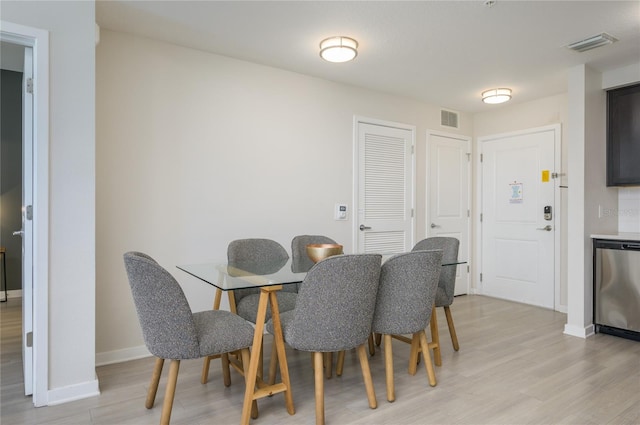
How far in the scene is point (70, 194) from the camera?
2.36 meters

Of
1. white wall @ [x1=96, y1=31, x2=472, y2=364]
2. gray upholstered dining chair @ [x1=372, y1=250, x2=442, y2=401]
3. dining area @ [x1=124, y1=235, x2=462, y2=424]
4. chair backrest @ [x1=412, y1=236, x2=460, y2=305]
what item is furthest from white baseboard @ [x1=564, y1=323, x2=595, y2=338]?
white wall @ [x1=96, y1=31, x2=472, y2=364]

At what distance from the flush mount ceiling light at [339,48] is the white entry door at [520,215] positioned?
9.38ft

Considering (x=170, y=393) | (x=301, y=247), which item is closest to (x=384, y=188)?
(x=301, y=247)

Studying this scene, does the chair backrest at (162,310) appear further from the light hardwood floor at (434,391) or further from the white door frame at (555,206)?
the white door frame at (555,206)

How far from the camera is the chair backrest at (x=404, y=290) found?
2258 millimetres

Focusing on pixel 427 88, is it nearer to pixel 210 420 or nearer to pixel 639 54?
pixel 639 54

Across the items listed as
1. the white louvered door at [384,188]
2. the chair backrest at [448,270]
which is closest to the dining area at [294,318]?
the chair backrest at [448,270]

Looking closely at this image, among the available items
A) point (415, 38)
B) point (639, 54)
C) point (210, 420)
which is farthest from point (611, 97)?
point (210, 420)

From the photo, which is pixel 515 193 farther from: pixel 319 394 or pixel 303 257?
pixel 319 394

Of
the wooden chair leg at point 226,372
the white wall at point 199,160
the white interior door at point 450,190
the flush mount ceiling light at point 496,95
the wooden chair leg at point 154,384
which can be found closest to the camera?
the wooden chair leg at point 154,384

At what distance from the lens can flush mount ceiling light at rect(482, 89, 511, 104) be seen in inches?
170

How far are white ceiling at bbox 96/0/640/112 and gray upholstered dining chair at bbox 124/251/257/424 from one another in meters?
1.85

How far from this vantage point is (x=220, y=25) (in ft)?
9.44

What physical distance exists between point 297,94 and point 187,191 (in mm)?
1483
